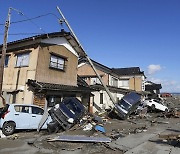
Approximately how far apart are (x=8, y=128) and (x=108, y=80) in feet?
75.4

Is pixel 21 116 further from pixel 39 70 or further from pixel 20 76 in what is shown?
pixel 20 76

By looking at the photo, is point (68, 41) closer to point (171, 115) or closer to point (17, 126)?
point (17, 126)

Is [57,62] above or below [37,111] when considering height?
above

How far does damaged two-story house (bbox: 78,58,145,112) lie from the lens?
81.1 feet

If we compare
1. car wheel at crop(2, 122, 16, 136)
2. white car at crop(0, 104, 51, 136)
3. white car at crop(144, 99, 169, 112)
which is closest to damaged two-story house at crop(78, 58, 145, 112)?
white car at crop(144, 99, 169, 112)

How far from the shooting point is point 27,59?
1580 centimetres

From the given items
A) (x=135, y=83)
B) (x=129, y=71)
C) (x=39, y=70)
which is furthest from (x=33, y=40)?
(x=129, y=71)

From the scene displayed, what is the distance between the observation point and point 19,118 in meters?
11.6

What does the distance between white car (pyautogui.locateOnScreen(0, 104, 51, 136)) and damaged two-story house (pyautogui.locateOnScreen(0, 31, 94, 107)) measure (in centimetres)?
182

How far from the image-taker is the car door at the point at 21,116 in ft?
38.0

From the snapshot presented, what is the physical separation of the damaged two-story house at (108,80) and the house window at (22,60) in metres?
8.43

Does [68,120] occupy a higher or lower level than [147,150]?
higher

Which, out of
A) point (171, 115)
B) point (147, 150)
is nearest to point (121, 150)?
point (147, 150)

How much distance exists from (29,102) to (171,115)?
1518cm
